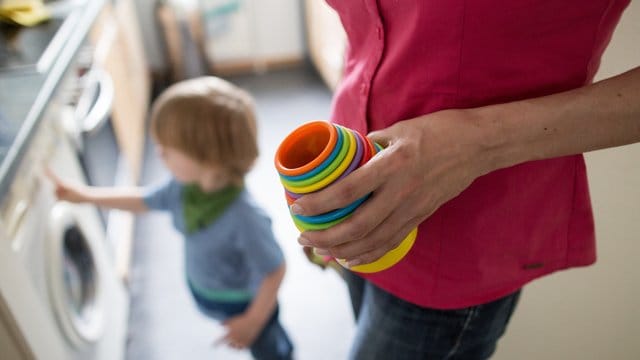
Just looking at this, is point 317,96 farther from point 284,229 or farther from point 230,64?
point 284,229

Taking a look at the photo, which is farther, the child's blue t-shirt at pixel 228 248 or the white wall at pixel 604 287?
the child's blue t-shirt at pixel 228 248

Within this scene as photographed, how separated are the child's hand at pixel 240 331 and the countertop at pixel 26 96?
49 centimetres

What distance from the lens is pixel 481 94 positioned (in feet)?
1.66

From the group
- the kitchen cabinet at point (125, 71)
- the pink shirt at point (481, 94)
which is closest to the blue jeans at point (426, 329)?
the pink shirt at point (481, 94)

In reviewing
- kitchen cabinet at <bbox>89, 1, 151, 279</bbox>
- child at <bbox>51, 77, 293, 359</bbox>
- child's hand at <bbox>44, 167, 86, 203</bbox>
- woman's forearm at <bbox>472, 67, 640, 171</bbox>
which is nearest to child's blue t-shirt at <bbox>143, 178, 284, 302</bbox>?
child at <bbox>51, 77, 293, 359</bbox>

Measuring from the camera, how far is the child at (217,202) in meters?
1.04

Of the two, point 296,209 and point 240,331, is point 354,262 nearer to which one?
point 296,209

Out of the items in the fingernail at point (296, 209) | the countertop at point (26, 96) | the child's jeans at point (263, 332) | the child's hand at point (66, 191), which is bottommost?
the child's jeans at point (263, 332)

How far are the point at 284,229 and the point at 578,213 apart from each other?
1469mm

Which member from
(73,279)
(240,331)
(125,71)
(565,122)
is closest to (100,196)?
(73,279)

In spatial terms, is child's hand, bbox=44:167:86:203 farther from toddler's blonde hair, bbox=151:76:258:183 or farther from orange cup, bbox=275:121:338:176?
orange cup, bbox=275:121:338:176

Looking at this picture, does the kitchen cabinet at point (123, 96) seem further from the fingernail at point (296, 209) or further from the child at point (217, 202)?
the fingernail at point (296, 209)

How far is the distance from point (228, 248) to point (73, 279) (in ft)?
1.17

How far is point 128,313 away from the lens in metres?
1.68
